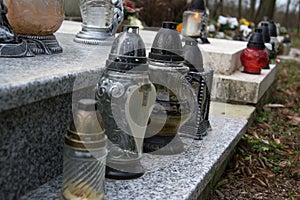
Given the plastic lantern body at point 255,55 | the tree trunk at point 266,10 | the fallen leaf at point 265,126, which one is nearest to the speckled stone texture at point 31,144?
the fallen leaf at point 265,126

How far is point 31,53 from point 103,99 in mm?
338

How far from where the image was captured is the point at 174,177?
149 centimetres

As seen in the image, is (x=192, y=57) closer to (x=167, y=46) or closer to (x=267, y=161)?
(x=167, y=46)

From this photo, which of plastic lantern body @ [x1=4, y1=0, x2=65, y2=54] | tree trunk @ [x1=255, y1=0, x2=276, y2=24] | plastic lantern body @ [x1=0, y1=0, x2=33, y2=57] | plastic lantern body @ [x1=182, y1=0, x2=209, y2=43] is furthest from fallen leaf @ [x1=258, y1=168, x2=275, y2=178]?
tree trunk @ [x1=255, y1=0, x2=276, y2=24]

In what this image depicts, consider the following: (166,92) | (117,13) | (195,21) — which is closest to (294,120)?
(195,21)

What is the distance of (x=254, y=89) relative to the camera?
2.96 m

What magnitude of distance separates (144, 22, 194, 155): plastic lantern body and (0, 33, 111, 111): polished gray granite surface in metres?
0.23

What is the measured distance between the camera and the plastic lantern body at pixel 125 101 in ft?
4.48

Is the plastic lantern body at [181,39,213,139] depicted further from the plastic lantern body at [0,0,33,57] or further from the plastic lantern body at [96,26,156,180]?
the plastic lantern body at [0,0,33,57]

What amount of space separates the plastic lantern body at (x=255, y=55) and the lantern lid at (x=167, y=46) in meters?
1.65

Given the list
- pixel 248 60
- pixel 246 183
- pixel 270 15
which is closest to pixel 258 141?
pixel 246 183

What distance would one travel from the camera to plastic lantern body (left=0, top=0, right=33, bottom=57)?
1.40 metres

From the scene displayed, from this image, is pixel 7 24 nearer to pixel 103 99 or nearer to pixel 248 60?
pixel 103 99

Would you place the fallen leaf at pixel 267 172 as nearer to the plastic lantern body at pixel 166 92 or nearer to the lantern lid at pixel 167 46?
the plastic lantern body at pixel 166 92
